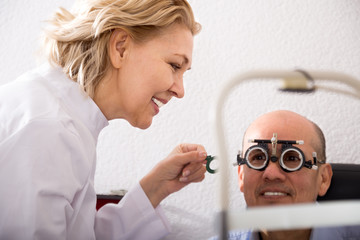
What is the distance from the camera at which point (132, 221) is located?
1.35 m

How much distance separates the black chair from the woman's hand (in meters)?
0.51

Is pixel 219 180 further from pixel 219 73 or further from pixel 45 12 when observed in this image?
pixel 45 12

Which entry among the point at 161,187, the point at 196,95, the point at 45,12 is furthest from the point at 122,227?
the point at 45,12

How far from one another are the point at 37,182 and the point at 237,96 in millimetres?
1160

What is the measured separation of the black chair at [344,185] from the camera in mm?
1441

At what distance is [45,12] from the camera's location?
7.18 ft

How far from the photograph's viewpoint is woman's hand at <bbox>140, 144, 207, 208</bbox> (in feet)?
4.44

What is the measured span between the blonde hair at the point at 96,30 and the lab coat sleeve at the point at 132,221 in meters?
0.42

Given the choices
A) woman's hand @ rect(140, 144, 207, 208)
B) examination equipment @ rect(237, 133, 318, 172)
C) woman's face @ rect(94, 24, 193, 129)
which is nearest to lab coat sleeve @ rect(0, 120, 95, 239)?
woman's face @ rect(94, 24, 193, 129)

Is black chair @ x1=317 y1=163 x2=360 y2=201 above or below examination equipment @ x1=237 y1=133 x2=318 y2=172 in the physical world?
below

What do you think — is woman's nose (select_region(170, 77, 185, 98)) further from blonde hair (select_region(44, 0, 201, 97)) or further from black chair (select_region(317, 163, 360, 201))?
black chair (select_region(317, 163, 360, 201))

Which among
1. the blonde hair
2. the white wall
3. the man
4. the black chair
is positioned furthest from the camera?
the white wall

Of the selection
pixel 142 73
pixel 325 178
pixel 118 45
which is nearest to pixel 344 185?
pixel 325 178

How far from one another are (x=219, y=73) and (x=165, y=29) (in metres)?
0.69
